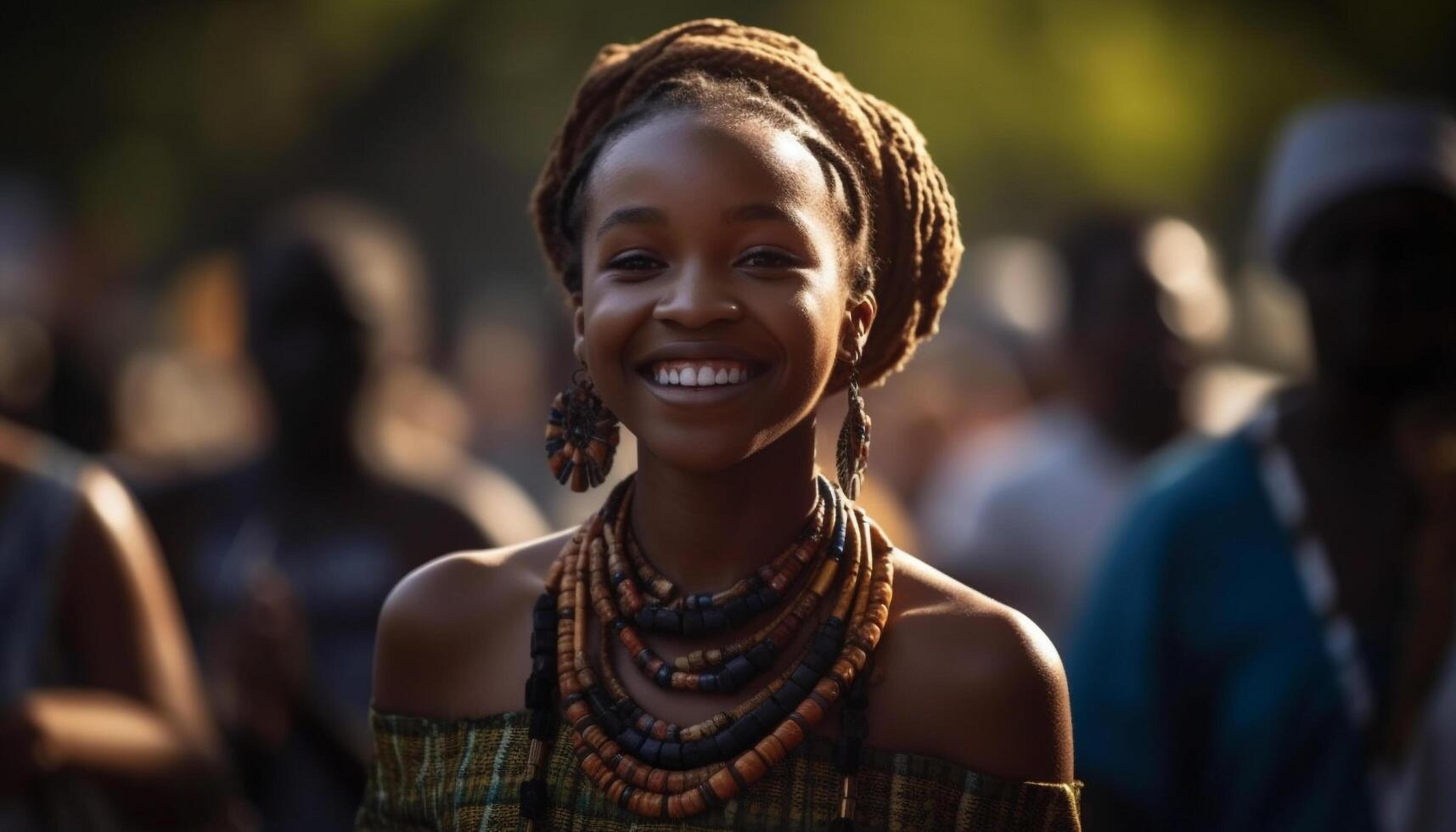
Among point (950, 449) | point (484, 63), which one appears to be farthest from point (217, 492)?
point (484, 63)

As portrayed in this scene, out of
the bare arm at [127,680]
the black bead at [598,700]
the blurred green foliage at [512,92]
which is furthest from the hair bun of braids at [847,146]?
the blurred green foliage at [512,92]

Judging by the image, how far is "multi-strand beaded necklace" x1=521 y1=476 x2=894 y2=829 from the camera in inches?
115

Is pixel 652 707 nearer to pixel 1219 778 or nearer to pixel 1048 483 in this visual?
pixel 1219 778

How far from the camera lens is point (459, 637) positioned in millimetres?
3199

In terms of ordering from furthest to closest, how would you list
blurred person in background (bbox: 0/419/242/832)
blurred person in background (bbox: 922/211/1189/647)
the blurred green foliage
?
the blurred green foliage, blurred person in background (bbox: 922/211/1189/647), blurred person in background (bbox: 0/419/242/832)

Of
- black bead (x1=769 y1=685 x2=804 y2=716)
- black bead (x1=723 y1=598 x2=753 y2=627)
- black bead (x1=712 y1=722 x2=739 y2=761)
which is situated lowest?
black bead (x1=712 y1=722 x2=739 y2=761)

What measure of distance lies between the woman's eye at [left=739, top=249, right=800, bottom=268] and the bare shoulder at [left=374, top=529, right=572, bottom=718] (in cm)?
67

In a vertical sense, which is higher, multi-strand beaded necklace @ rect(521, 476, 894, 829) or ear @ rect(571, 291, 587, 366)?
ear @ rect(571, 291, 587, 366)

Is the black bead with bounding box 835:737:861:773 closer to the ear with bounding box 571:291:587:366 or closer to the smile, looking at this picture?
the smile

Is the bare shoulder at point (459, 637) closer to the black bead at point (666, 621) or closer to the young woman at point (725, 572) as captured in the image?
the young woman at point (725, 572)

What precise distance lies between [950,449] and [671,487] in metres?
7.53

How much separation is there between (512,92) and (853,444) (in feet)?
53.7

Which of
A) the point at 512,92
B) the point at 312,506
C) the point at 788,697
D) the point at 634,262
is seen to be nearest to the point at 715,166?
the point at 634,262

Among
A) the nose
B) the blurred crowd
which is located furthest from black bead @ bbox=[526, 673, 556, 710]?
the blurred crowd
